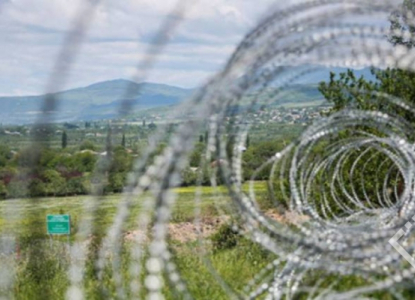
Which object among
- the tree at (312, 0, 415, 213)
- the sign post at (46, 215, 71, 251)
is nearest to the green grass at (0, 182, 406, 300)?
the sign post at (46, 215, 71, 251)

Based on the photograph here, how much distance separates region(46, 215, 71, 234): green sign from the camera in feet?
41.2

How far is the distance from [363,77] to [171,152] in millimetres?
11860

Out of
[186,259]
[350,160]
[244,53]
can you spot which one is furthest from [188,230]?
[244,53]

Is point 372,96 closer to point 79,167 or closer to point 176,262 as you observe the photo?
point 79,167

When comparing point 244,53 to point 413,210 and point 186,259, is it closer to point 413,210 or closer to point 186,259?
point 413,210

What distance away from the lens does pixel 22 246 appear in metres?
15.4

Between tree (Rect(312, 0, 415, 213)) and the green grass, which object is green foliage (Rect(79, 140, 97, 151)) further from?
tree (Rect(312, 0, 415, 213))

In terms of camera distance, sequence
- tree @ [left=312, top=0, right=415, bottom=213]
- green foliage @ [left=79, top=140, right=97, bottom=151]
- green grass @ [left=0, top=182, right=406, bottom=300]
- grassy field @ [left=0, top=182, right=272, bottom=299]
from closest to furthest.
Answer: green grass @ [left=0, top=182, right=406, bottom=300] < grassy field @ [left=0, top=182, right=272, bottom=299] < tree @ [left=312, top=0, right=415, bottom=213] < green foliage @ [left=79, top=140, right=97, bottom=151]

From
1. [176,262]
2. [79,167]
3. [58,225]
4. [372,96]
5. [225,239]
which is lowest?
[225,239]

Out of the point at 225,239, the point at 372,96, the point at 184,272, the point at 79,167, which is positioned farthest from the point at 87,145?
the point at 184,272

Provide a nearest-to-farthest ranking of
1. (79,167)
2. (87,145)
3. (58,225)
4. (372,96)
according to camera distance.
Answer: (58,225) → (87,145) → (372,96) → (79,167)

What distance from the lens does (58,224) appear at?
497 inches

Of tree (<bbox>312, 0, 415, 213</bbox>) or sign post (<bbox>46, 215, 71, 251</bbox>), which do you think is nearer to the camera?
sign post (<bbox>46, 215, 71, 251</bbox>)

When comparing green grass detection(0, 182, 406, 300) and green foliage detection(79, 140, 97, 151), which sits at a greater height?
green foliage detection(79, 140, 97, 151)
